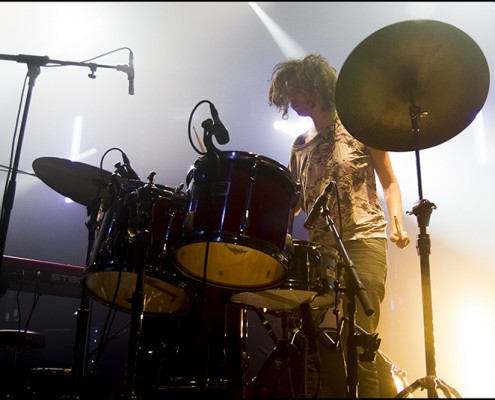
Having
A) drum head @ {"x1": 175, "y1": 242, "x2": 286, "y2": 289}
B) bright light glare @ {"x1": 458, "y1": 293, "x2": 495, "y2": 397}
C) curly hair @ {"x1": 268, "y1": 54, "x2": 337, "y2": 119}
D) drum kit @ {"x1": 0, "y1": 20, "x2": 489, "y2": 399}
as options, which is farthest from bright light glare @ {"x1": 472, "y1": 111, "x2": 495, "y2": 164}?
drum head @ {"x1": 175, "y1": 242, "x2": 286, "y2": 289}

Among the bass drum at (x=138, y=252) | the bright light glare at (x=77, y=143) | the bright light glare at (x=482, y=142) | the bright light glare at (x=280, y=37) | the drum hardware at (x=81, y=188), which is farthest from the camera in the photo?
the bright light glare at (x=77, y=143)

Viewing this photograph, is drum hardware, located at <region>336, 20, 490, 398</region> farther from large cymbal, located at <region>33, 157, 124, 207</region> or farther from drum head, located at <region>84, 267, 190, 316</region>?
large cymbal, located at <region>33, 157, 124, 207</region>

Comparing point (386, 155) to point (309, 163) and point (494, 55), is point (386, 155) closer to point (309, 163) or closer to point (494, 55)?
point (309, 163)

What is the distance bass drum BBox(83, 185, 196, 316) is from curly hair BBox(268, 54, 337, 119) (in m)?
1.22

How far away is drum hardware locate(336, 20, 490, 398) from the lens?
6.66 feet

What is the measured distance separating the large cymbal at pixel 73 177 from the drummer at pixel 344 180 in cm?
118

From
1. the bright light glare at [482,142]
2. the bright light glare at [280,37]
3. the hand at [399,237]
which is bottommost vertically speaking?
the hand at [399,237]

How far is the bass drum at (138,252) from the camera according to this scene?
7.47 feet

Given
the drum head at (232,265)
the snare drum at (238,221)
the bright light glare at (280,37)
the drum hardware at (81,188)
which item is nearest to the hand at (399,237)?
the snare drum at (238,221)

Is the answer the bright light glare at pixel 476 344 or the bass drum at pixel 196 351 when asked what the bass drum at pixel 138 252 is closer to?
the bass drum at pixel 196 351

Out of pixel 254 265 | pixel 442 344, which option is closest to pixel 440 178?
pixel 442 344

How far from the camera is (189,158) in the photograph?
6.34m

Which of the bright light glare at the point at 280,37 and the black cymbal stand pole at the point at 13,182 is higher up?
the bright light glare at the point at 280,37

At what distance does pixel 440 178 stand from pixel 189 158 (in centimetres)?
306
